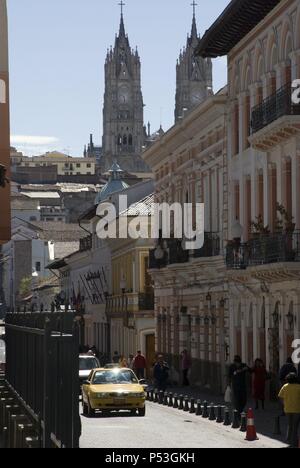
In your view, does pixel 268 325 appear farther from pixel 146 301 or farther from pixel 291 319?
pixel 146 301

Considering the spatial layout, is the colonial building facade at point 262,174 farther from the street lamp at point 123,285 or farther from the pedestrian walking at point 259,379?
the street lamp at point 123,285

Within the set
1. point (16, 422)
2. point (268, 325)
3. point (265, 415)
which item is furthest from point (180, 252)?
point (16, 422)

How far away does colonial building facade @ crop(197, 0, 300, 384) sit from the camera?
38.7m

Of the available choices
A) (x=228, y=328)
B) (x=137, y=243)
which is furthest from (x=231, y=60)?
(x=137, y=243)

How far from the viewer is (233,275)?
143 feet

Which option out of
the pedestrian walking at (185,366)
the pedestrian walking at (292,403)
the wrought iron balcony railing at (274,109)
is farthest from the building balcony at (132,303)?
the pedestrian walking at (292,403)

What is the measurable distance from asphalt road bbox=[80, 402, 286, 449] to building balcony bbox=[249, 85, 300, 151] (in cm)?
746

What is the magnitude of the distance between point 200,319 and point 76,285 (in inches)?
1854

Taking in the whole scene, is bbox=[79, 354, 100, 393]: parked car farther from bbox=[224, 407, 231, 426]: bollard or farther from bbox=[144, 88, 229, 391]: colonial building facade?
bbox=[224, 407, 231, 426]: bollard

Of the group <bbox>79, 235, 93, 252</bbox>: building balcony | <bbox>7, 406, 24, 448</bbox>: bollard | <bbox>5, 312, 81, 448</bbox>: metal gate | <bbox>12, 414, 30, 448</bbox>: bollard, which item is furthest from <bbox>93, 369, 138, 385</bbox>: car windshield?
<bbox>79, 235, 93, 252</bbox>: building balcony
